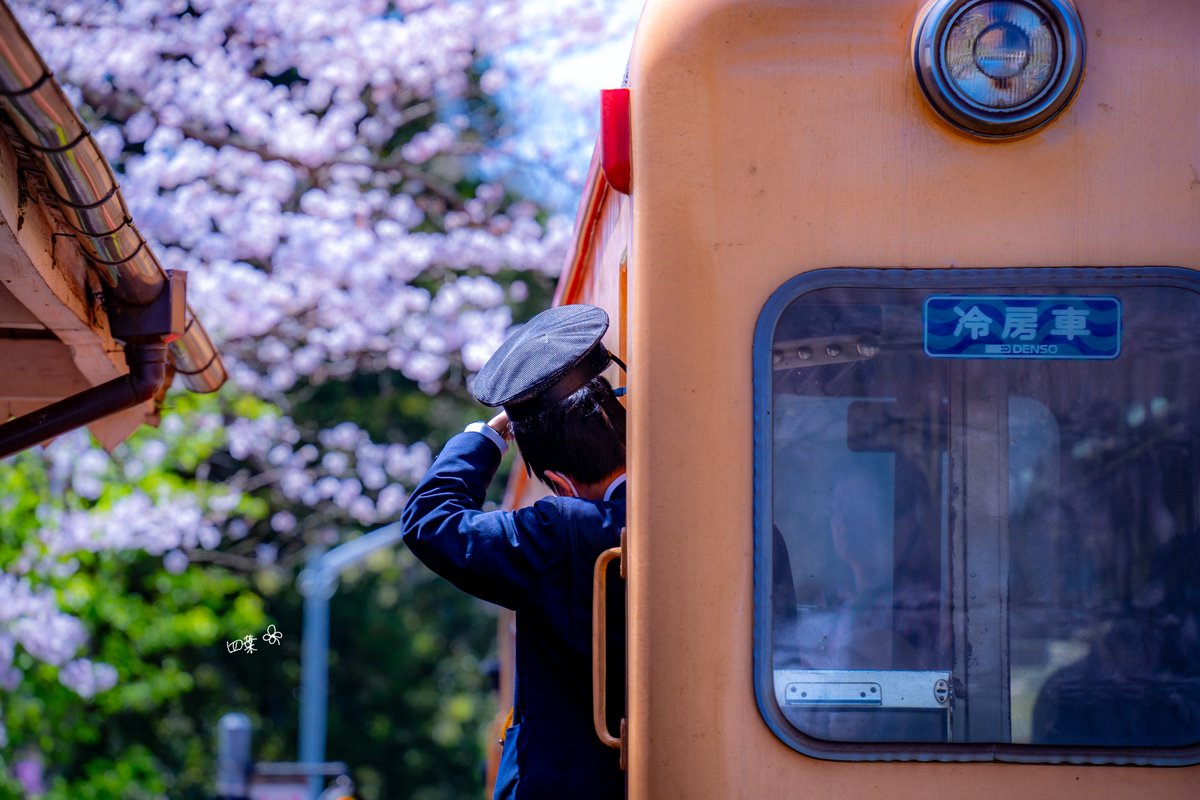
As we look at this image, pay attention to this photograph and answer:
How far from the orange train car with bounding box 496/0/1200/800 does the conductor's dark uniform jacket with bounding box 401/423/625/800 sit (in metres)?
0.31

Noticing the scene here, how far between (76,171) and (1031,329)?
1960 millimetres

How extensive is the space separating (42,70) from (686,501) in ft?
4.65

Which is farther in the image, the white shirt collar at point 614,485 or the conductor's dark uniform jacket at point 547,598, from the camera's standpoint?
the white shirt collar at point 614,485

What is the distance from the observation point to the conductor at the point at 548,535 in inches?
99.9

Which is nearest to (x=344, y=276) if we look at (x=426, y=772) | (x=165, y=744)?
(x=165, y=744)

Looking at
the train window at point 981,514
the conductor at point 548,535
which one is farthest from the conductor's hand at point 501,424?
the train window at point 981,514

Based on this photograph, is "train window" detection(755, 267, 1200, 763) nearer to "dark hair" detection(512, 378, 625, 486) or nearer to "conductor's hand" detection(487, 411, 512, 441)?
"dark hair" detection(512, 378, 625, 486)

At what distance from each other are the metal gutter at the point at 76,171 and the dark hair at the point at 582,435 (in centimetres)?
107

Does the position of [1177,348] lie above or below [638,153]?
below

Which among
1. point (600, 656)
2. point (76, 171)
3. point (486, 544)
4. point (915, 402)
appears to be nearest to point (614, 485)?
point (486, 544)

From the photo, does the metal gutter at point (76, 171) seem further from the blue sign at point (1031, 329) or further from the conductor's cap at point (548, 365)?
the blue sign at point (1031, 329)

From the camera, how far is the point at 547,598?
8.36ft

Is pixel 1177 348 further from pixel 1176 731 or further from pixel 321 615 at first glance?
pixel 321 615

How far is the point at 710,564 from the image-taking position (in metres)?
2.19
